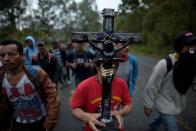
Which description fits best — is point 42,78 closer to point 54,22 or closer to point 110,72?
point 110,72

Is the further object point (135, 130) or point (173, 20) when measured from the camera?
point (173, 20)

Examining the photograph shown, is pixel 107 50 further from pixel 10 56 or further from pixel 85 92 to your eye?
pixel 10 56

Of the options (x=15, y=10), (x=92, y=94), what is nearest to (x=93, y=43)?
(x=92, y=94)

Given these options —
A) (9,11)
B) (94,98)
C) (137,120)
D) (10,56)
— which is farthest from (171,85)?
(9,11)

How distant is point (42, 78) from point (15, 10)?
33999 mm

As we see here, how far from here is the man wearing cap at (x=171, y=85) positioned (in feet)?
16.1

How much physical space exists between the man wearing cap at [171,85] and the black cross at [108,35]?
5.59 feet

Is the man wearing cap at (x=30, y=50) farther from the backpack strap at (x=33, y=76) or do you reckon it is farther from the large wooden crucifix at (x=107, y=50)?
the large wooden crucifix at (x=107, y=50)

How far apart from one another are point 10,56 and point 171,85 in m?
2.01

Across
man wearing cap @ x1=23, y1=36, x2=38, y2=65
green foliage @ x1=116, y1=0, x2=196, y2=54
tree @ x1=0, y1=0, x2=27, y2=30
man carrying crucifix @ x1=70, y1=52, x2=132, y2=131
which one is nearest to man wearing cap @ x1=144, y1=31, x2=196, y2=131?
man carrying crucifix @ x1=70, y1=52, x2=132, y2=131

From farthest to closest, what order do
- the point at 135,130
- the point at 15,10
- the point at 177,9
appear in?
the point at 15,10, the point at 177,9, the point at 135,130

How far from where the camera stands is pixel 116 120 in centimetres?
322

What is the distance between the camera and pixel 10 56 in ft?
13.3

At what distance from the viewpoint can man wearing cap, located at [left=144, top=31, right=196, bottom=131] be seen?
4906mm
